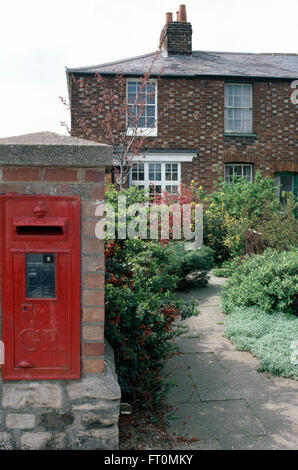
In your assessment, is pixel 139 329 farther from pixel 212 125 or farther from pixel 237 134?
pixel 237 134

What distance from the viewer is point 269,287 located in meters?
5.58

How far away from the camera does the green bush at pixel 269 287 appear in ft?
18.0

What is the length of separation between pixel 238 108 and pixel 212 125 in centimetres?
123

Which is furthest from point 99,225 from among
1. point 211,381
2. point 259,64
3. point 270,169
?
point 259,64

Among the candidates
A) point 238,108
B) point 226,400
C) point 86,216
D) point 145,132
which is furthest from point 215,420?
point 238,108

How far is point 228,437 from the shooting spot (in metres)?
3.05

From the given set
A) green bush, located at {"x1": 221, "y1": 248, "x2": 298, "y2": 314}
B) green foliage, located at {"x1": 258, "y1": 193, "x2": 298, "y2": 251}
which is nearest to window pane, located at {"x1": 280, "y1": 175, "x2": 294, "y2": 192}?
green foliage, located at {"x1": 258, "y1": 193, "x2": 298, "y2": 251}

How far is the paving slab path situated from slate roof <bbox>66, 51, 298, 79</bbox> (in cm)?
1106

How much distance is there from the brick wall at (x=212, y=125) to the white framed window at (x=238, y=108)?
0.80 ft

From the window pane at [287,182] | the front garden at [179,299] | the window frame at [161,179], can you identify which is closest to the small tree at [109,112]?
the window frame at [161,179]

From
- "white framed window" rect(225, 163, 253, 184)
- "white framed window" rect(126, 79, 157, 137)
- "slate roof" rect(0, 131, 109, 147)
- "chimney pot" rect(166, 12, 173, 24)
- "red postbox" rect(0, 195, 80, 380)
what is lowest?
"red postbox" rect(0, 195, 80, 380)

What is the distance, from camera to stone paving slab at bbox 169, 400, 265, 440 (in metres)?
3.10

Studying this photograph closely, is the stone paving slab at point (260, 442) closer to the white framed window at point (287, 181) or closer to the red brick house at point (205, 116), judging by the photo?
the red brick house at point (205, 116)

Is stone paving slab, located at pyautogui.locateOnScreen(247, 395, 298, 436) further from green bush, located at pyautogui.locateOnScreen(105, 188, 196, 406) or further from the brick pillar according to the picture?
the brick pillar
